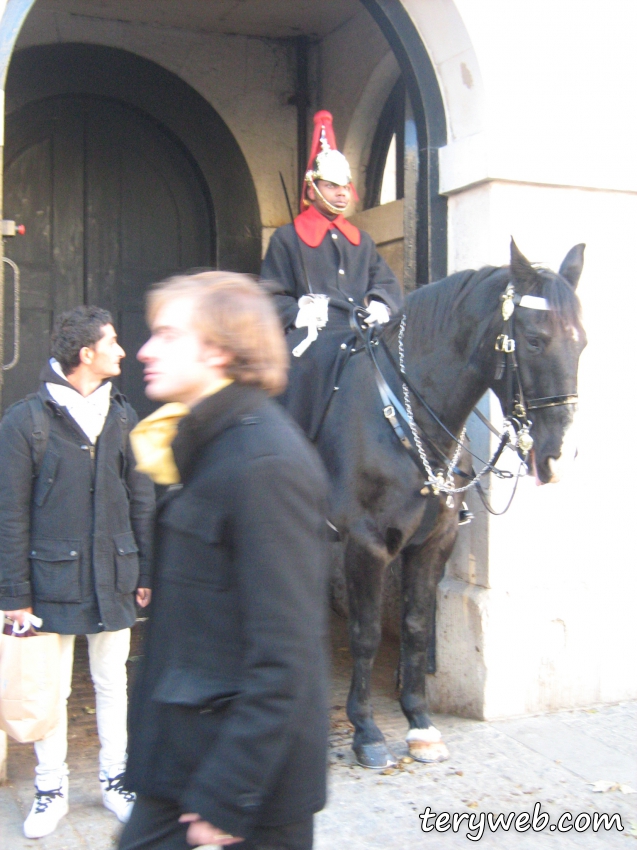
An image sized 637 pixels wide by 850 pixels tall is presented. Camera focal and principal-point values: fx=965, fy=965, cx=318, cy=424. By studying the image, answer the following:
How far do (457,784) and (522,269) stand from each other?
207 cm

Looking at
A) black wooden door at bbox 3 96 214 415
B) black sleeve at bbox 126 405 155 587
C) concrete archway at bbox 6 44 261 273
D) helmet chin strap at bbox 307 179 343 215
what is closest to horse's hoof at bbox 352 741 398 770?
black sleeve at bbox 126 405 155 587

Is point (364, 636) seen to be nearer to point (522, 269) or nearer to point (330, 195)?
point (522, 269)

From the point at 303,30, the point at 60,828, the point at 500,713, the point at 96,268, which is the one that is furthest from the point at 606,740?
the point at 303,30

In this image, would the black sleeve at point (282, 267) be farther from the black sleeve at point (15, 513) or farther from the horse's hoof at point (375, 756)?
the horse's hoof at point (375, 756)

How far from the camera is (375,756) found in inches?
159

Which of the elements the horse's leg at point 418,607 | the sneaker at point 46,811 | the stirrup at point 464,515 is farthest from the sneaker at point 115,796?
the stirrup at point 464,515

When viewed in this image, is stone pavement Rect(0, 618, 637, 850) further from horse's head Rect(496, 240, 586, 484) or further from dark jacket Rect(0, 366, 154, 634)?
horse's head Rect(496, 240, 586, 484)

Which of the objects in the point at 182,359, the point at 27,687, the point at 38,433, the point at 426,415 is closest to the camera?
the point at 182,359

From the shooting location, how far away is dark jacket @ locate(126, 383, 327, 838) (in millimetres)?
1565

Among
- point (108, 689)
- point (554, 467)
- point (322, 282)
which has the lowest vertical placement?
point (108, 689)

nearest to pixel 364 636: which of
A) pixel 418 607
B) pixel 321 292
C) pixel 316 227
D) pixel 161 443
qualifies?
pixel 418 607

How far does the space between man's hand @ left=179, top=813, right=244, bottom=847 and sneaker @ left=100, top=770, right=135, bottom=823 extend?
2.06 metres

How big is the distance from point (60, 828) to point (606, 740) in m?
2.42

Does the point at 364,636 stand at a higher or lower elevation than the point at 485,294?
lower
